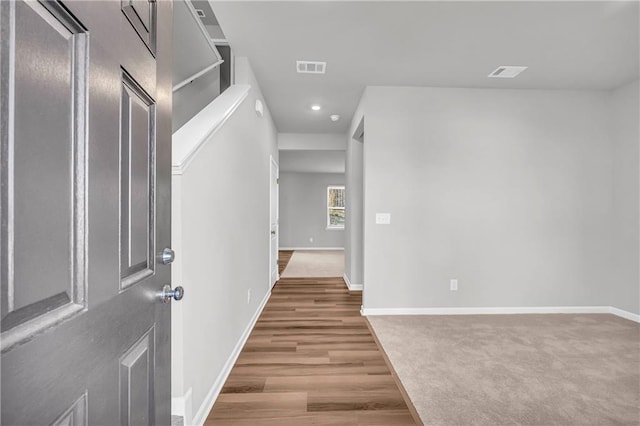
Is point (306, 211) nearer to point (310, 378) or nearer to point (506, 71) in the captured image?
point (506, 71)

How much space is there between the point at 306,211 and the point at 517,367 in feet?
25.4

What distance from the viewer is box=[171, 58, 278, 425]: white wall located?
142 cm

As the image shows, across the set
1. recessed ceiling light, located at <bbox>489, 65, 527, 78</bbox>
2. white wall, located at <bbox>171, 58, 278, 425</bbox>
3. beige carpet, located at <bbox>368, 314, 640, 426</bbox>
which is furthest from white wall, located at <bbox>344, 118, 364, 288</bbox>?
recessed ceiling light, located at <bbox>489, 65, 527, 78</bbox>

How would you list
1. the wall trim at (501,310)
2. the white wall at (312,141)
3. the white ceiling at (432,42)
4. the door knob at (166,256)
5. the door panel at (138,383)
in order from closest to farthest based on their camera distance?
the door panel at (138,383), the door knob at (166,256), the white ceiling at (432,42), the wall trim at (501,310), the white wall at (312,141)

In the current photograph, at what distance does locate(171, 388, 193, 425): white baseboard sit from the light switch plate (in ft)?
8.05

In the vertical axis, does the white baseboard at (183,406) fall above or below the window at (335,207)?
below

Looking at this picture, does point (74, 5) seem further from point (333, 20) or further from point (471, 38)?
point (471, 38)

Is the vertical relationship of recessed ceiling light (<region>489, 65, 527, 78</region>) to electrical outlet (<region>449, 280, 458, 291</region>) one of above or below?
above

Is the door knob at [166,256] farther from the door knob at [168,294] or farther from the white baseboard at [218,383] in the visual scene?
the white baseboard at [218,383]

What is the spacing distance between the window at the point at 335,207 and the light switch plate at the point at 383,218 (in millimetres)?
6332

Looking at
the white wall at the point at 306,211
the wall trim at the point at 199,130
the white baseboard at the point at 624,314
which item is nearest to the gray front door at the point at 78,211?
the wall trim at the point at 199,130

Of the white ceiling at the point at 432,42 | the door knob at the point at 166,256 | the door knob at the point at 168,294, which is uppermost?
the white ceiling at the point at 432,42

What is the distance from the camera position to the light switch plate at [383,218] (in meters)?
3.44

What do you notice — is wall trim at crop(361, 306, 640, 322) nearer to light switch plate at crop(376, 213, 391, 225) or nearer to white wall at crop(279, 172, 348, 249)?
light switch plate at crop(376, 213, 391, 225)
